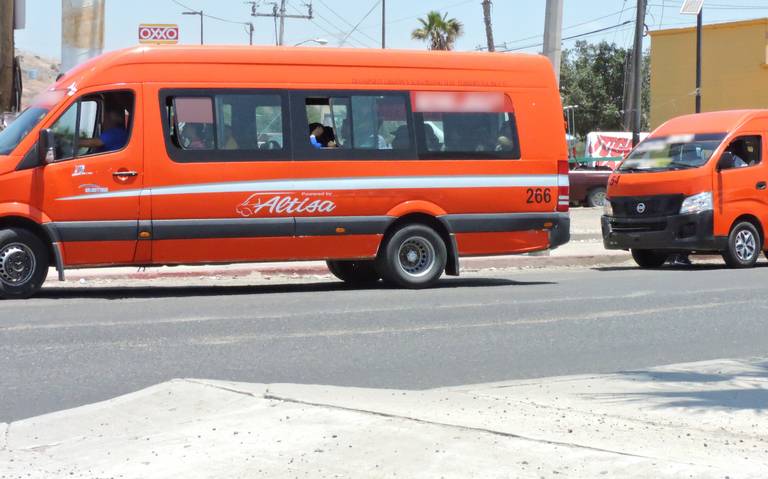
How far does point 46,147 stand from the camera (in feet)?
41.4

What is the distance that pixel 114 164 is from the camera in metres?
13.0

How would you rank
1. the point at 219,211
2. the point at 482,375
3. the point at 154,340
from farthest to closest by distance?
the point at 219,211
the point at 154,340
the point at 482,375

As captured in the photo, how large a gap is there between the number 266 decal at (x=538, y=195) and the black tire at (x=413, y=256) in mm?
1290

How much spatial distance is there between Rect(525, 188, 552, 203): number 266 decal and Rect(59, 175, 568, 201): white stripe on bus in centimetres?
7

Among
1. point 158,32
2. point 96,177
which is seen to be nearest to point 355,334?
point 96,177

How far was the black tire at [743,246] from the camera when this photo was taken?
1798cm

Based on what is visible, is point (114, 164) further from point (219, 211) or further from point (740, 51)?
point (740, 51)

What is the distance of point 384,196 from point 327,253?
98 centimetres

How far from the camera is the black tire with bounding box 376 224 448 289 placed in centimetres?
1423

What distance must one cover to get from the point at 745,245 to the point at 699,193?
1217 mm

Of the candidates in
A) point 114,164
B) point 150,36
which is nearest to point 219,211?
point 114,164

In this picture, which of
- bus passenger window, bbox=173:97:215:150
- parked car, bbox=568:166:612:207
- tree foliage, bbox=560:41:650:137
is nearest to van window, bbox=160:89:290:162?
bus passenger window, bbox=173:97:215:150

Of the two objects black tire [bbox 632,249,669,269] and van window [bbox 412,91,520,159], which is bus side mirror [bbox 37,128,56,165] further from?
black tire [bbox 632,249,669,269]

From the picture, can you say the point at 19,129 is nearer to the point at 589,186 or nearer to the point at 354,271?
the point at 354,271
